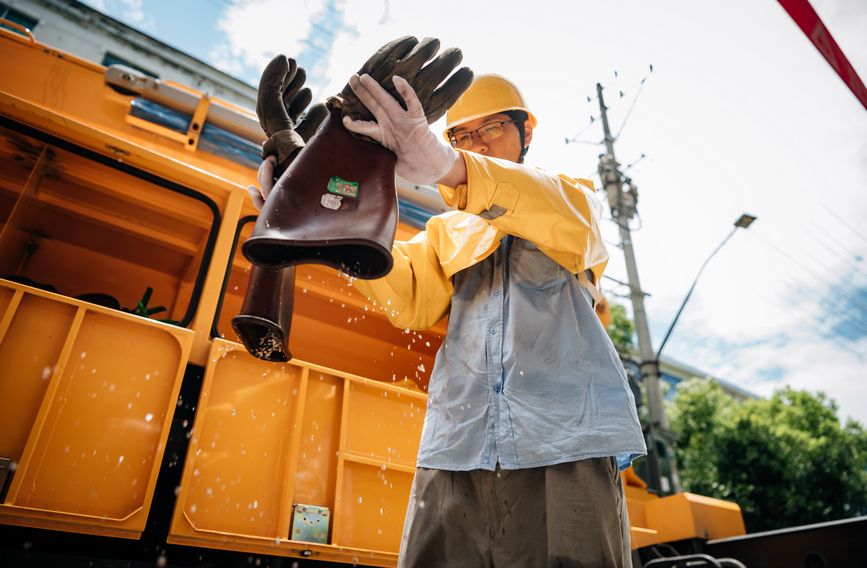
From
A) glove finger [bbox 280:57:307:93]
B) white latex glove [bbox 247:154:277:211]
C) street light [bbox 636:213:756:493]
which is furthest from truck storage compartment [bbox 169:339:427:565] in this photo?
street light [bbox 636:213:756:493]

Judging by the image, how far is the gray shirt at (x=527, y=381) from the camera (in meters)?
1.50

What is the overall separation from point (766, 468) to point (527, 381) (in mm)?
16286

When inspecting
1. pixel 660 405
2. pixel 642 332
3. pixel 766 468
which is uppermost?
pixel 642 332

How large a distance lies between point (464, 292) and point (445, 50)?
0.86m

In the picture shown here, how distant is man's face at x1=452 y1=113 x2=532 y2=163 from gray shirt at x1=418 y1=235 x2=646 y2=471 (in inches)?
21.7

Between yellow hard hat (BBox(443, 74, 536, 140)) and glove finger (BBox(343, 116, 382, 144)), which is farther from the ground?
yellow hard hat (BBox(443, 74, 536, 140))

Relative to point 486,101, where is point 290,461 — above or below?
below

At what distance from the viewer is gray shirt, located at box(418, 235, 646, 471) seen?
1496 millimetres

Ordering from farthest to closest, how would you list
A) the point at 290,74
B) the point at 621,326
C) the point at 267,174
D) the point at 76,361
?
the point at 621,326, the point at 76,361, the point at 290,74, the point at 267,174

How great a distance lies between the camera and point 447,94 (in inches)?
62.9

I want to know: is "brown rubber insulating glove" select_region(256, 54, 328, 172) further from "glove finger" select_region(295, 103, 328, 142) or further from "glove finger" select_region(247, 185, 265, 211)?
"glove finger" select_region(247, 185, 265, 211)

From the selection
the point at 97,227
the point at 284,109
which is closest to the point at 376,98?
the point at 284,109

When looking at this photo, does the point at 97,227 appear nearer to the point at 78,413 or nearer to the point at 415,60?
the point at 78,413

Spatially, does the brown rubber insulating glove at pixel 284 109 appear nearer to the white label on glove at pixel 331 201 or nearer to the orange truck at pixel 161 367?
the white label on glove at pixel 331 201
